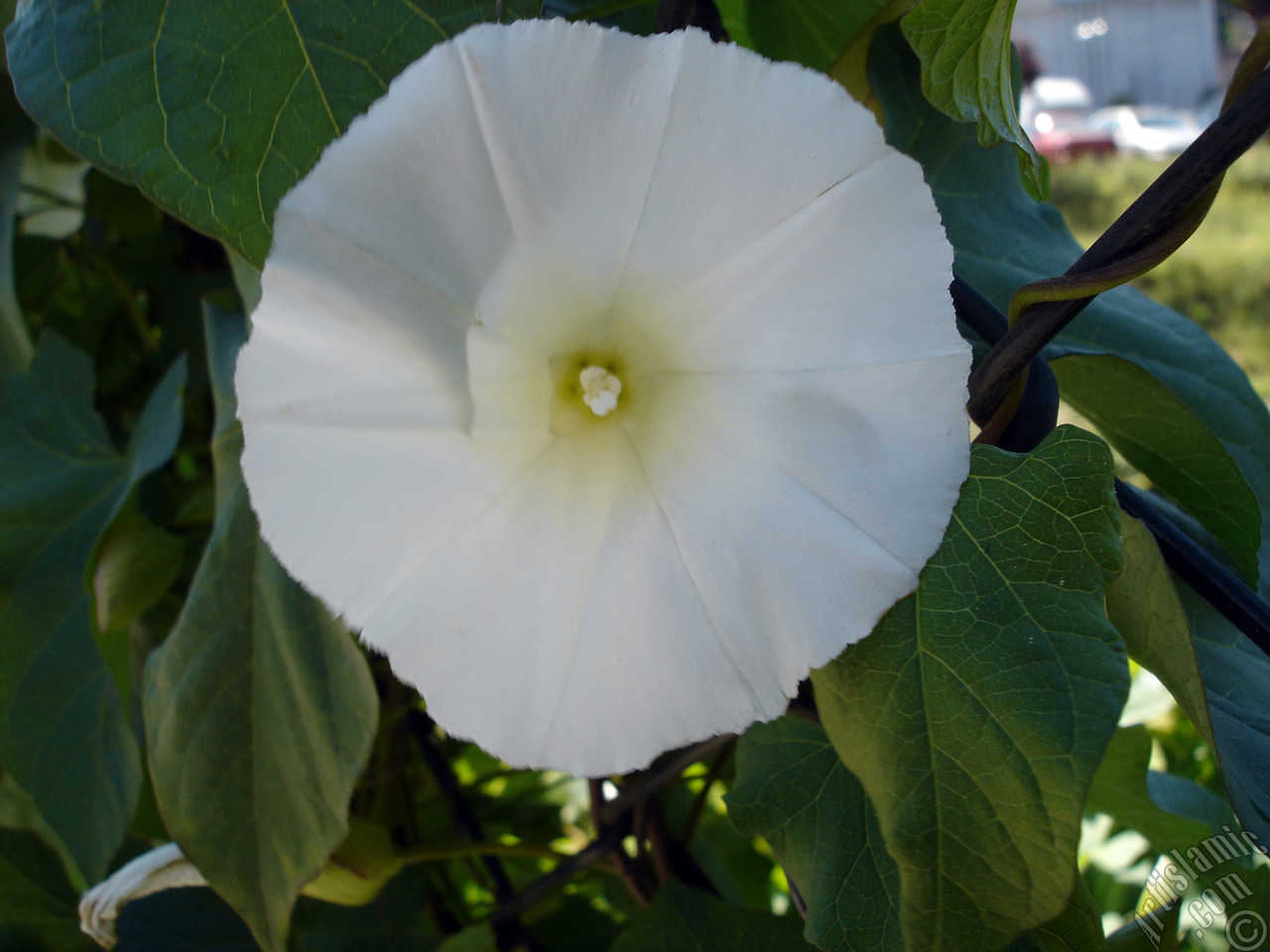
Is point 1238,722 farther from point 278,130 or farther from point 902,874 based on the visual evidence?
point 278,130

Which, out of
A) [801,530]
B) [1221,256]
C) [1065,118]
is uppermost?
[1065,118]

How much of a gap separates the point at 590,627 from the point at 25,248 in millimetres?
925

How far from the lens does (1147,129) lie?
428 inches

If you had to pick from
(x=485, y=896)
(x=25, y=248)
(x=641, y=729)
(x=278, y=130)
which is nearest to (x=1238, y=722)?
(x=641, y=729)

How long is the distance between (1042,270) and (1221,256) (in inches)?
226

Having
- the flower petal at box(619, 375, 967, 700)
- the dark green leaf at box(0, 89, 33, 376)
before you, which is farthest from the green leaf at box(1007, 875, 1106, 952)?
the dark green leaf at box(0, 89, 33, 376)

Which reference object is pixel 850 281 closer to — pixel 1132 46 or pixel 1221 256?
pixel 1221 256

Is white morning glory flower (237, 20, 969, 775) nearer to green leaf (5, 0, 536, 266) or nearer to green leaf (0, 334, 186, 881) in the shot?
green leaf (5, 0, 536, 266)

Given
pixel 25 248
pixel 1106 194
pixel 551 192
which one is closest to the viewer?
pixel 551 192

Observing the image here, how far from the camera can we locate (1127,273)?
32 centimetres

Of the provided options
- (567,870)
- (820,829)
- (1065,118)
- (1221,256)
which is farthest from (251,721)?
(1065,118)

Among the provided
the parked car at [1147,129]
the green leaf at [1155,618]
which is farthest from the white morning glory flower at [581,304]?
the parked car at [1147,129]

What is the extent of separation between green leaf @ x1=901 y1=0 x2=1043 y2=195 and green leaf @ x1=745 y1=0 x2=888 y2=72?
18cm

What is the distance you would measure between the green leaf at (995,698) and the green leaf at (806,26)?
30cm
